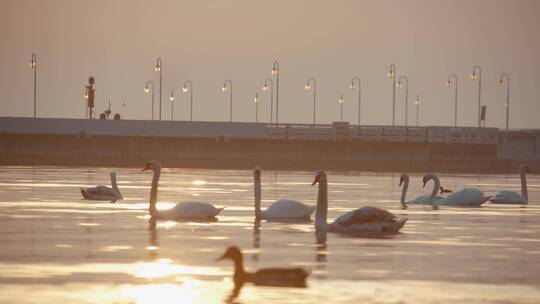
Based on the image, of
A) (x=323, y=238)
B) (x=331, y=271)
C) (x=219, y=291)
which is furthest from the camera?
(x=323, y=238)

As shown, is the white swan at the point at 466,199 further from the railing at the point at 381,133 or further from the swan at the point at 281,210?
the railing at the point at 381,133

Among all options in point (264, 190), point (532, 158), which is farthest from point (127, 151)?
point (264, 190)

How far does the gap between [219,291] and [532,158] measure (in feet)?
527

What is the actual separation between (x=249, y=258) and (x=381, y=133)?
143951 mm

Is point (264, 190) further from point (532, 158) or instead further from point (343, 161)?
point (532, 158)

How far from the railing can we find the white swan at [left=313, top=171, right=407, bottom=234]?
13193cm

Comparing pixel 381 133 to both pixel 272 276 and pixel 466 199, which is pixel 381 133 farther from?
pixel 272 276

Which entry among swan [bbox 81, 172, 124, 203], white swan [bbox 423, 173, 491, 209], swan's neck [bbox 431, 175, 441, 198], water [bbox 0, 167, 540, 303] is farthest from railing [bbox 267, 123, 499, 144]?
water [bbox 0, 167, 540, 303]

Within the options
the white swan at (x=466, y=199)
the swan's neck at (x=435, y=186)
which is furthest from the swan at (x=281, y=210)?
the swan's neck at (x=435, y=186)

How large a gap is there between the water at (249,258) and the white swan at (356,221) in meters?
0.44

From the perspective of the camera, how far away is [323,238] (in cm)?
3556

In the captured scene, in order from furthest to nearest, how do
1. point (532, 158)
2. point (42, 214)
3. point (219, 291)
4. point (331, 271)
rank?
point (532, 158) → point (42, 214) → point (331, 271) → point (219, 291)

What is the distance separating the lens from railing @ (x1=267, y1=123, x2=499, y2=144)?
17150 centimetres

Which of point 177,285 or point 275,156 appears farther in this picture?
point 275,156
